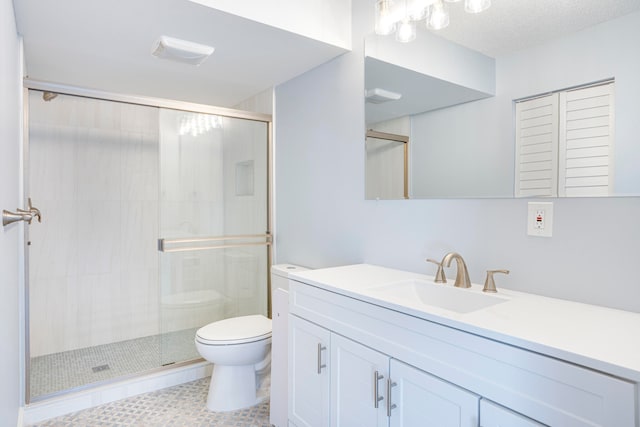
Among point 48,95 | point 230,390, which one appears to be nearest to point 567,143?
point 230,390

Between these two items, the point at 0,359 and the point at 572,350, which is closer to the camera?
the point at 572,350

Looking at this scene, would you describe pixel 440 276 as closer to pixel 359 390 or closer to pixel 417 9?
pixel 359 390

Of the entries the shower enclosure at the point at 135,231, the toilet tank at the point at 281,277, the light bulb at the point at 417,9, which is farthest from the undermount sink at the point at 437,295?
the shower enclosure at the point at 135,231

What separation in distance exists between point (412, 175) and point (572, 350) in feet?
3.63

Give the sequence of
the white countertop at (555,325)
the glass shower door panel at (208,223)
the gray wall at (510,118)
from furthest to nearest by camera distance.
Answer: the glass shower door panel at (208,223) → the gray wall at (510,118) → the white countertop at (555,325)

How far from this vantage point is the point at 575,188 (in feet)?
4.15

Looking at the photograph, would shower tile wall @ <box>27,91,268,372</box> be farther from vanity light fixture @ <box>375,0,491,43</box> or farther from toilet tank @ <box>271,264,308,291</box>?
vanity light fixture @ <box>375,0,491,43</box>

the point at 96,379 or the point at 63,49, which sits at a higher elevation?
the point at 63,49

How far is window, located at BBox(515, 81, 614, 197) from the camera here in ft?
3.92

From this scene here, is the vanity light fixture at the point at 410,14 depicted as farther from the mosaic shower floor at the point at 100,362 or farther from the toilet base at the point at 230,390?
the mosaic shower floor at the point at 100,362

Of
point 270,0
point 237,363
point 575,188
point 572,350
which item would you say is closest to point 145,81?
point 270,0

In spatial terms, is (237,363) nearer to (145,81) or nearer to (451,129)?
(451,129)

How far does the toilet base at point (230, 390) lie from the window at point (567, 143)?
177cm

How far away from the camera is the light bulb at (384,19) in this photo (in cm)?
189
